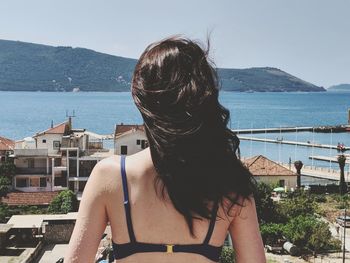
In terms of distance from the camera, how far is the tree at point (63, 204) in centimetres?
2841

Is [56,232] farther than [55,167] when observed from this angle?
No

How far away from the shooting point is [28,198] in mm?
31172

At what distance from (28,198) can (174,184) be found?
1207 inches

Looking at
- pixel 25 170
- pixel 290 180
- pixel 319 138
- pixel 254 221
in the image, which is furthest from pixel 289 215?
pixel 319 138

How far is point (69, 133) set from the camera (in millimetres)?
39219

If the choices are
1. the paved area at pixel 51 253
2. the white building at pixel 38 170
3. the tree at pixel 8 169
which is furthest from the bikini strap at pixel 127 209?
the white building at pixel 38 170

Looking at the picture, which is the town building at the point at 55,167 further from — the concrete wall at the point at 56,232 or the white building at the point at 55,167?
the concrete wall at the point at 56,232

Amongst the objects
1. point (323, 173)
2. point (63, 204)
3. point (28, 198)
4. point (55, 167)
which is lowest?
point (323, 173)

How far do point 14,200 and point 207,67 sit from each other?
30.6 meters

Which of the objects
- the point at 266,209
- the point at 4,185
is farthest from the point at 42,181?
the point at 266,209

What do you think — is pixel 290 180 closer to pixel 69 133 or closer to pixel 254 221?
pixel 69 133

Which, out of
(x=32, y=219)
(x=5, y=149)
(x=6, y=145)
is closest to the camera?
(x=32, y=219)

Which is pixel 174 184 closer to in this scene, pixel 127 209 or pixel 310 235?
pixel 127 209

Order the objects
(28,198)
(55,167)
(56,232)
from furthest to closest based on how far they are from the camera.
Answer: (55,167) → (28,198) → (56,232)
